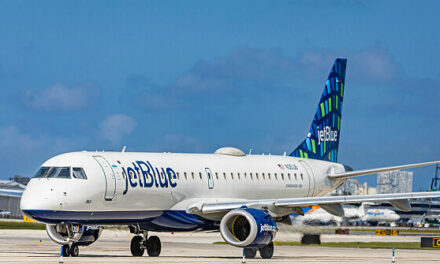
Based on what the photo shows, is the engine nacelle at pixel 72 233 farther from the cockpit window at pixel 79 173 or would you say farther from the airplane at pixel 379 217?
the airplane at pixel 379 217

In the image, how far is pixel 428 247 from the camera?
183 feet

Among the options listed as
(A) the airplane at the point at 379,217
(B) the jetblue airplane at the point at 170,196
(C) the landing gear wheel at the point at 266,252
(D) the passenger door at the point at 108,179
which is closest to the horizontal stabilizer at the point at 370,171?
(B) the jetblue airplane at the point at 170,196

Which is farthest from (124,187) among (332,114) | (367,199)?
(332,114)

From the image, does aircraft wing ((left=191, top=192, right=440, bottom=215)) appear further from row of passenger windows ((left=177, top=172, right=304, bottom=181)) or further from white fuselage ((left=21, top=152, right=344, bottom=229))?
row of passenger windows ((left=177, top=172, right=304, bottom=181))

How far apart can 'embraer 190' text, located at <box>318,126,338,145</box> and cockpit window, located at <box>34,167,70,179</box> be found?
787 inches

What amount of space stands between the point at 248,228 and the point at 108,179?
671 cm

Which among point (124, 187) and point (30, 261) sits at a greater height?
point (124, 187)

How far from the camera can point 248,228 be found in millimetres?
38031

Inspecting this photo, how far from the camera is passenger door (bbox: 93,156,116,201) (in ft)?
116

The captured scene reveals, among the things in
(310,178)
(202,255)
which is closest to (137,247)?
(202,255)

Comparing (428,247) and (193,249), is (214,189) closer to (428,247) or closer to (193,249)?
(193,249)

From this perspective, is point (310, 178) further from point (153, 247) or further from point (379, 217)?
point (379, 217)

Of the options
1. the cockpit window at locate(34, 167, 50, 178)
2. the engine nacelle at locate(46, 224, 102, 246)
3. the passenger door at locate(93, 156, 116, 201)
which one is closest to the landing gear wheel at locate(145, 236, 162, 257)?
the engine nacelle at locate(46, 224, 102, 246)

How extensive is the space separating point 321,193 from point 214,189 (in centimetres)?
933
